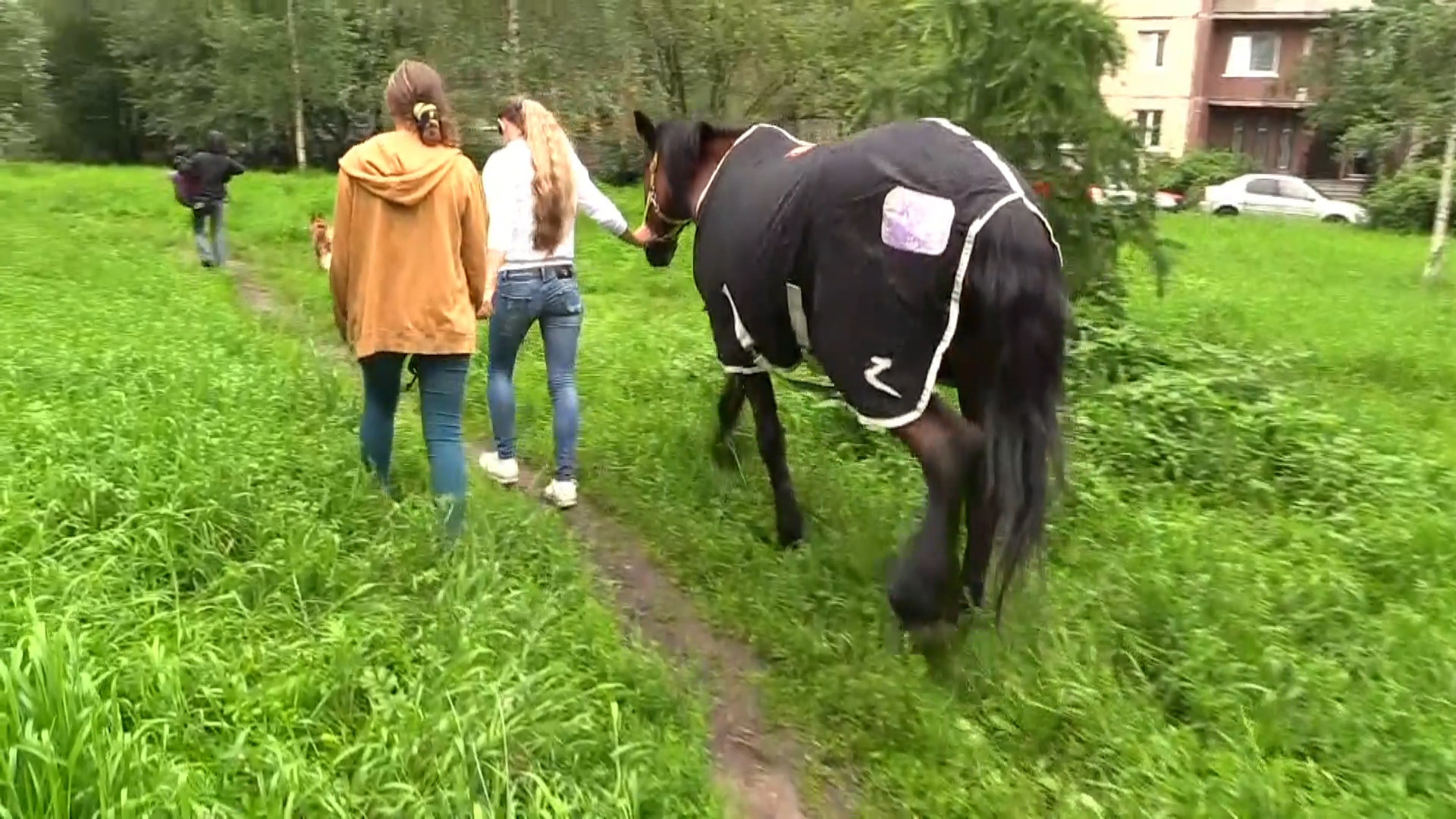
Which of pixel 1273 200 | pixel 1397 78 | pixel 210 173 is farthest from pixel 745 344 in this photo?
pixel 1273 200

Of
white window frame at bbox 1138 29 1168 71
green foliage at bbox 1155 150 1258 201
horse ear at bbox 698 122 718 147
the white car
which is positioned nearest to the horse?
horse ear at bbox 698 122 718 147

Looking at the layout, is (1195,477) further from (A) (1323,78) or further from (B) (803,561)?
(A) (1323,78)

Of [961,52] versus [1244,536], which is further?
[961,52]

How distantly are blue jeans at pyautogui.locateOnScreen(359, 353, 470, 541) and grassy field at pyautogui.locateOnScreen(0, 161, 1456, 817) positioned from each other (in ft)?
0.67

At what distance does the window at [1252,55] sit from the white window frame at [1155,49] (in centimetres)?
199

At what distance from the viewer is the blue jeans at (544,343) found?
17.9 feet

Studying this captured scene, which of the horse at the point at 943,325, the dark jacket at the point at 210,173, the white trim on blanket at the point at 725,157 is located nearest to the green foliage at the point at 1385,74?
the white trim on blanket at the point at 725,157

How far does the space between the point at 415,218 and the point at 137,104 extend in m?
33.3

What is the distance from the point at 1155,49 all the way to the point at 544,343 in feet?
122

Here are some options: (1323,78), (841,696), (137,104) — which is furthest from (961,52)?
(137,104)

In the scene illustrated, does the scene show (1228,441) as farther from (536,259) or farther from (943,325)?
(536,259)

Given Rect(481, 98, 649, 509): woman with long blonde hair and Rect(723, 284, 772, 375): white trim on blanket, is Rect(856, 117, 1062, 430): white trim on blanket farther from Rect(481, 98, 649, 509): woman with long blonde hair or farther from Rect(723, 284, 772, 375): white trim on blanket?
Rect(481, 98, 649, 509): woman with long blonde hair

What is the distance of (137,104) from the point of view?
1300 inches

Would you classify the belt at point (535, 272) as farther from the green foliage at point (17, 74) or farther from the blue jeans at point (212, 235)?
the green foliage at point (17, 74)
